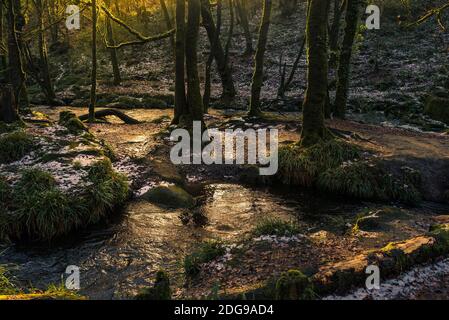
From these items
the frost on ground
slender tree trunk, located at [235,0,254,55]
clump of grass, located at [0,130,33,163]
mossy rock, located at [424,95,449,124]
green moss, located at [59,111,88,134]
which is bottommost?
the frost on ground

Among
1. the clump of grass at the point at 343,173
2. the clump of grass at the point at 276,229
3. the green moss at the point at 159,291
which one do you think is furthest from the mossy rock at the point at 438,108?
the green moss at the point at 159,291

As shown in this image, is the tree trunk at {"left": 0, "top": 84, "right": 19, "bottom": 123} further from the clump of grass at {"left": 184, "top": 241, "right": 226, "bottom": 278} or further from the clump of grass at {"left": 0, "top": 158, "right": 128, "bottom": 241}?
the clump of grass at {"left": 184, "top": 241, "right": 226, "bottom": 278}

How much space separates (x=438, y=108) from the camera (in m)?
22.0

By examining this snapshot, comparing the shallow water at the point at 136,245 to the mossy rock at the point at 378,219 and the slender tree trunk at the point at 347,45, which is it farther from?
the slender tree trunk at the point at 347,45

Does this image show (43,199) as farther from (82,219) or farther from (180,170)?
(180,170)

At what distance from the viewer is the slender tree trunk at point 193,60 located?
53.7ft

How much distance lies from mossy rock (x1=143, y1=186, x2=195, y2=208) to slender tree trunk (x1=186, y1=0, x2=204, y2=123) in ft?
18.1

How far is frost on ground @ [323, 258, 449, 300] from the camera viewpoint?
598 centimetres

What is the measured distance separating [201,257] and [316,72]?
784 cm

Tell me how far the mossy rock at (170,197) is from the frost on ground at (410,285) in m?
6.46

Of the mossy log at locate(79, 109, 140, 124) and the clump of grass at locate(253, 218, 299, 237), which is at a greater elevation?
the mossy log at locate(79, 109, 140, 124)

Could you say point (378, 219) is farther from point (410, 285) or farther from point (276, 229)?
point (410, 285)

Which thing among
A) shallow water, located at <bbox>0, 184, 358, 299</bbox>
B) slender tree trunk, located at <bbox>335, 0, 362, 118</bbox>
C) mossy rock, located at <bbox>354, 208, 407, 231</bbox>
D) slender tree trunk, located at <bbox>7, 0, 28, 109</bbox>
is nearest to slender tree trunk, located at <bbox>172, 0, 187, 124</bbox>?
slender tree trunk, located at <bbox>7, 0, 28, 109</bbox>
